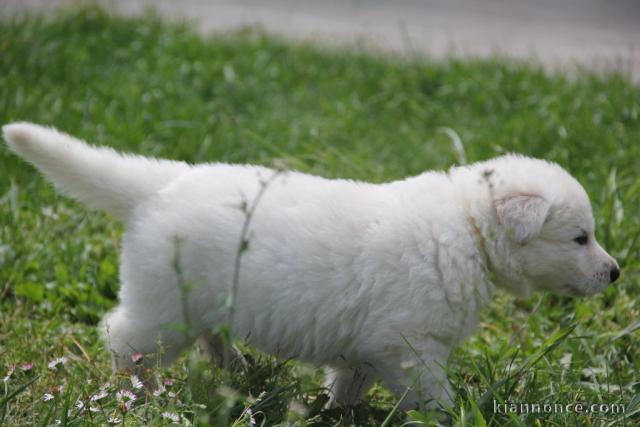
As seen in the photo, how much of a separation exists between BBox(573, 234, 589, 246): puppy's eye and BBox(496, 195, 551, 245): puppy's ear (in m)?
0.29

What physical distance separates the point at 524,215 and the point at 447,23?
6768 mm

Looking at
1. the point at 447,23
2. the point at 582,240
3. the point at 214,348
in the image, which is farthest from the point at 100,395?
the point at 447,23

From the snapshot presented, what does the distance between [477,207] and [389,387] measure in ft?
2.43

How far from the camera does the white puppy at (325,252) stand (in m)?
2.94

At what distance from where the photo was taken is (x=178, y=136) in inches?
210

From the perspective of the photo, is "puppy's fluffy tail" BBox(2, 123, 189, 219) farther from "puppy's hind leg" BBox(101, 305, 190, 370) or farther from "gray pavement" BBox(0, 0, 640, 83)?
"gray pavement" BBox(0, 0, 640, 83)

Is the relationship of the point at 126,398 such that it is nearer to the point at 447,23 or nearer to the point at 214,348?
the point at 214,348

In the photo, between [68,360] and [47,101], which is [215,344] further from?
[47,101]

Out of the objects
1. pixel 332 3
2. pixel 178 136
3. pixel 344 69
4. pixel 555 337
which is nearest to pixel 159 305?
pixel 555 337

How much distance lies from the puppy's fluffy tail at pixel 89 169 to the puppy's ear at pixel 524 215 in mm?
1243

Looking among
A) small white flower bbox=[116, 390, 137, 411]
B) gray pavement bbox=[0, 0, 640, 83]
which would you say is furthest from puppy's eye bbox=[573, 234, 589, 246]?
gray pavement bbox=[0, 0, 640, 83]

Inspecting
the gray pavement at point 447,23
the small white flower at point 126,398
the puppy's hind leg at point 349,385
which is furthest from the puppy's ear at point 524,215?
the gray pavement at point 447,23

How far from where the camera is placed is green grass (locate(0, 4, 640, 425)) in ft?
9.78

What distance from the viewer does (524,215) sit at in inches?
117
